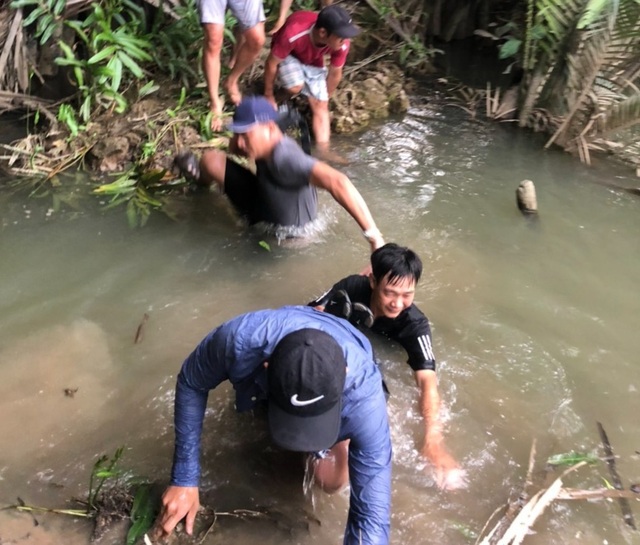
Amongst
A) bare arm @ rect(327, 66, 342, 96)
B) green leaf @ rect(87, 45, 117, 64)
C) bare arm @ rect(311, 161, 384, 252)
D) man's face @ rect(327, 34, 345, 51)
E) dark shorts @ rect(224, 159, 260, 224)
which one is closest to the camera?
bare arm @ rect(311, 161, 384, 252)

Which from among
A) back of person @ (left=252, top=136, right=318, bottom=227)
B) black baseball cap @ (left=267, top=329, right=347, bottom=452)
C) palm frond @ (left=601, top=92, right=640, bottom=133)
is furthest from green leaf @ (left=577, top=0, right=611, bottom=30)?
black baseball cap @ (left=267, top=329, right=347, bottom=452)

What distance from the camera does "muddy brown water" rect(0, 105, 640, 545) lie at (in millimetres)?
2504

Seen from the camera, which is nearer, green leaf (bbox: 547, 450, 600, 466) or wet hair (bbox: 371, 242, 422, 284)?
green leaf (bbox: 547, 450, 600, 466)

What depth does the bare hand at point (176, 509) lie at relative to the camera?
2.21 m

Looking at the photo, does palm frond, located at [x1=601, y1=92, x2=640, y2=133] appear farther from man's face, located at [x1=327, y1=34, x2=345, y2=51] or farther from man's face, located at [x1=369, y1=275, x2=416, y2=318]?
man's face, located at [x1=369, y1=275, x2=416, y2=318]

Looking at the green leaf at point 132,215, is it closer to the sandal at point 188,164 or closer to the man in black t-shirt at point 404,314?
the sandal at point 188,164

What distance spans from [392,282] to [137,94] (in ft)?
11.4

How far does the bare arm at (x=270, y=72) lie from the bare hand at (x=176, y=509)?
Result: 11.9 ft

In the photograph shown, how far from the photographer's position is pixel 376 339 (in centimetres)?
325

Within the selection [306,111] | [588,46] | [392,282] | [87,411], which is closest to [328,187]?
[392,282]

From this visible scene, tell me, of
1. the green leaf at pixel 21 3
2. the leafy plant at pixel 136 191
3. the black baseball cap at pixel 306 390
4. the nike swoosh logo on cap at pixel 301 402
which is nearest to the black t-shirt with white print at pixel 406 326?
the black baseball cap at pixel 306 390

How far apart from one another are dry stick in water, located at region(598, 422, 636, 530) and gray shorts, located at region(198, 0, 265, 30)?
12.3 ft

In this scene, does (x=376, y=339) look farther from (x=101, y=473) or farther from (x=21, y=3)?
(x=21, y=3)

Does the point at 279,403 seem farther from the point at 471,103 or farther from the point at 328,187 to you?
the point at 471,103
